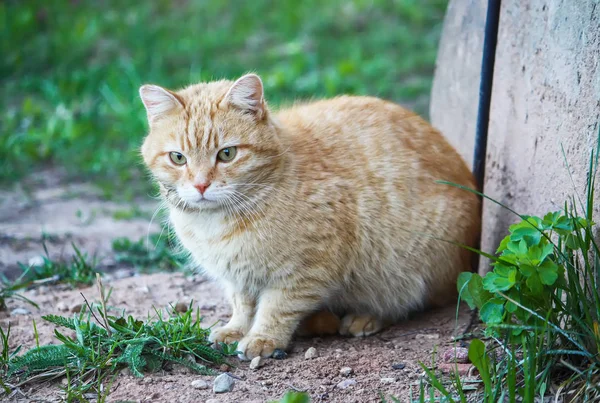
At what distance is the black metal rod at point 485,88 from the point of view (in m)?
3.63

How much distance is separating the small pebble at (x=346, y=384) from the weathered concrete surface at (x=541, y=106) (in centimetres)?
108

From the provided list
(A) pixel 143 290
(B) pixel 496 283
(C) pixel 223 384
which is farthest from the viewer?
(A) pixel 143 290

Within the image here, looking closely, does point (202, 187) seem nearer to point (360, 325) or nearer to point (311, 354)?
point (311, 354)

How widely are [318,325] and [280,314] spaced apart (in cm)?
30

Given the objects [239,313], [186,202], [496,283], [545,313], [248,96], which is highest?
[248,96]

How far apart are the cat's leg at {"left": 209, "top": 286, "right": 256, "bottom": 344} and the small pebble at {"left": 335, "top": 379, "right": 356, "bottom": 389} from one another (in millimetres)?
631

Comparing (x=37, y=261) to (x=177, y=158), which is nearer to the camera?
(x=177, y=158)

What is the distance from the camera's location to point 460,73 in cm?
420

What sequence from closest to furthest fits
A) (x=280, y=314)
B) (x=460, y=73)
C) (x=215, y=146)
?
(x=215, y=146)
(x=280, y=314)
(x=460, y=73)

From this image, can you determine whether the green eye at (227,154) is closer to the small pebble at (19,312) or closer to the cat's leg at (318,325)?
the cat's leg at (318,325)

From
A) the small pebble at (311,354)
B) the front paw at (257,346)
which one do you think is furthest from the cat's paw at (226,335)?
the small pebble at (311,354)

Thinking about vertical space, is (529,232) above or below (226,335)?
above

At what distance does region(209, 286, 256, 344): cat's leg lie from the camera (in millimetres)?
3457

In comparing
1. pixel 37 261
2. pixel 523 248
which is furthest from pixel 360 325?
pixel 37 261
